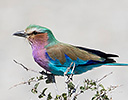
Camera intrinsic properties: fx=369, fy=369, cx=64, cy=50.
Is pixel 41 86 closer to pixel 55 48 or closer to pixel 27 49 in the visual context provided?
pixel 27 49

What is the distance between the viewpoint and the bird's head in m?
3.23

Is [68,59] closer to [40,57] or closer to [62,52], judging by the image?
[62,52]

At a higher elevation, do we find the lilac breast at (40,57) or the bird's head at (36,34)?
the bird's head at (36,34)

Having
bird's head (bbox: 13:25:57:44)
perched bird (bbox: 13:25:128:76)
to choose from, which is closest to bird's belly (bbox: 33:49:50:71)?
perched bird (bbox: 13:25:128:76)

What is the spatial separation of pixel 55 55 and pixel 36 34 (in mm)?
→ 259

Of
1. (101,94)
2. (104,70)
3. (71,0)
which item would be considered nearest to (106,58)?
(101,94)

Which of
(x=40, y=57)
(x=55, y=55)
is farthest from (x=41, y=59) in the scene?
(x=55, y=55)

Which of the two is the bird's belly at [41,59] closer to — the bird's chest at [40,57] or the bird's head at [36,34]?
the bird's chest at [40,57]

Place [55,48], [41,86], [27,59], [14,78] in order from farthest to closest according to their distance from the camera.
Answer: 1. [27,59]
2. [14,78]
3. [41,86]
4. [55,48]

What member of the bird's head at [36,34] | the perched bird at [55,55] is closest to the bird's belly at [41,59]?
the perched bird at [55,55]

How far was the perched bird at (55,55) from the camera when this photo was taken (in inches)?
127

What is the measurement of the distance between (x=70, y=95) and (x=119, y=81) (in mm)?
6201

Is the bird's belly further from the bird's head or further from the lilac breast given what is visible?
the bird's head

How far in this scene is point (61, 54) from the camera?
10.9 feet
